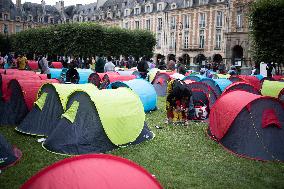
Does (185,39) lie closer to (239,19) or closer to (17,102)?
(239,19)

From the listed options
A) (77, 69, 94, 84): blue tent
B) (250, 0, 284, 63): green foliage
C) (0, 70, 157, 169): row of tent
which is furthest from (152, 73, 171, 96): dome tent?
(0, 70, 157, 169): row of tent

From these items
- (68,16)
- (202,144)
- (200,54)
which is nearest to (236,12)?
(200,54)

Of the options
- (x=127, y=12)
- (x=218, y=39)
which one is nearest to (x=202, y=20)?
(x=218, y=39)

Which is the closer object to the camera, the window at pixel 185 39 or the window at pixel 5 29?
the window at pixel 185 39

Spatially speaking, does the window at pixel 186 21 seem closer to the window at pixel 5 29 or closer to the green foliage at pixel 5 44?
the green foliage at pixel 5 44

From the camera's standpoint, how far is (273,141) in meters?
7.50

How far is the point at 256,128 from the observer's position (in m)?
7.60

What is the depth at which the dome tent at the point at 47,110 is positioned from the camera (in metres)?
8.73

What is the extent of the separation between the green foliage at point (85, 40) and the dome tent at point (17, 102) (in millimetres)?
25779

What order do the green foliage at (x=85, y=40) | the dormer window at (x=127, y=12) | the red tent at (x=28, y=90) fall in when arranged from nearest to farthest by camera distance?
the red tent at (x=28, y=90)
the green foliage at (x=85, y=40)
the dormer window at (x=127, y=12)

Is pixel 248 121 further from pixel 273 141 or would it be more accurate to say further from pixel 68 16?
pixel 68 16

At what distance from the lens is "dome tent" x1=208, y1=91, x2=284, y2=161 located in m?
7.48

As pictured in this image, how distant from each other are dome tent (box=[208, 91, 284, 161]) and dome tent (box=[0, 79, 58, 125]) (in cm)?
621

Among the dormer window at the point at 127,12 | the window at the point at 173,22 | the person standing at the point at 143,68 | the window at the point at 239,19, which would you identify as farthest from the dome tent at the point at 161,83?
the dormer window at the point at 127,12
